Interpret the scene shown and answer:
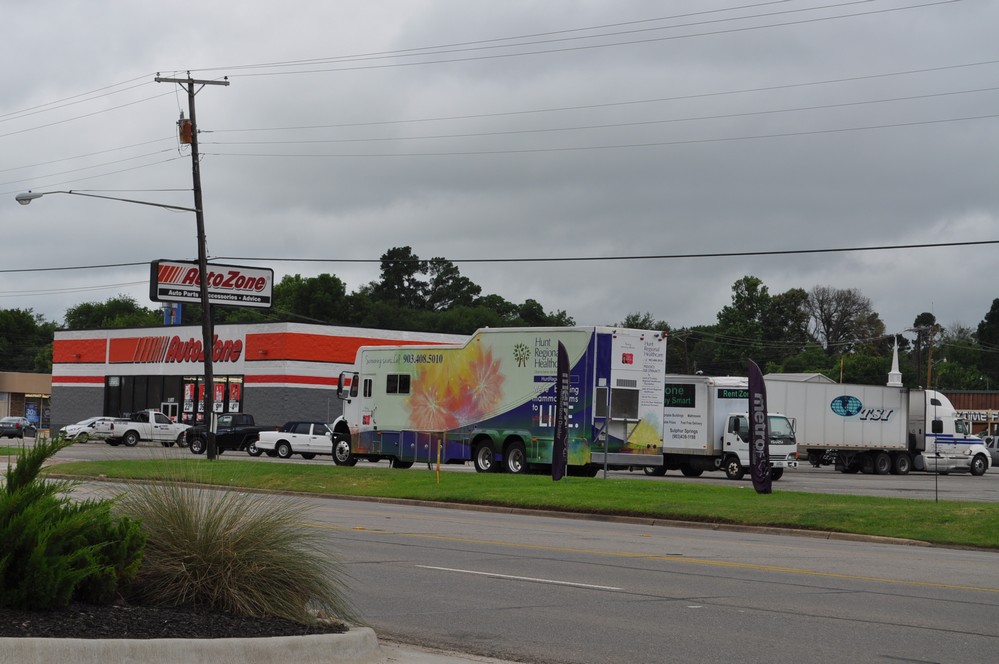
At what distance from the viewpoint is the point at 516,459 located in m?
32.3

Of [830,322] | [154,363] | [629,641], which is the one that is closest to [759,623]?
[629,641]

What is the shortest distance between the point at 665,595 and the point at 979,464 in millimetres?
43362

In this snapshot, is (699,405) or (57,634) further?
(699,405)

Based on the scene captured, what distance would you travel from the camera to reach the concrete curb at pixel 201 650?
21.3ft

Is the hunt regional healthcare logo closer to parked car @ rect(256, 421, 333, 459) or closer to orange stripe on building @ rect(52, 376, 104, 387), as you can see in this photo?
parked car @ rect(256, 421, 333, 459)

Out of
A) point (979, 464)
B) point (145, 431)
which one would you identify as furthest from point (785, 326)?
point (145, 431)

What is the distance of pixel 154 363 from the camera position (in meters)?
64.5

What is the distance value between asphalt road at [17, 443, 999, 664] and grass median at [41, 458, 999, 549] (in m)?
1.33

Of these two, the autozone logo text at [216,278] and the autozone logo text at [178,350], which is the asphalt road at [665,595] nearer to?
the autozone logo text at [216,278]

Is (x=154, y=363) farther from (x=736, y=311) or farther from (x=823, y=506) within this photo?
(x=736, y=311)

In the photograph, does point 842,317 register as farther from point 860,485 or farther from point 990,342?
point 860,485

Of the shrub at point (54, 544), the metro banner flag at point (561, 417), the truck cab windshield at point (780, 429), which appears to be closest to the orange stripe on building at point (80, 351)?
the truck cab windshield at point (780, 429)

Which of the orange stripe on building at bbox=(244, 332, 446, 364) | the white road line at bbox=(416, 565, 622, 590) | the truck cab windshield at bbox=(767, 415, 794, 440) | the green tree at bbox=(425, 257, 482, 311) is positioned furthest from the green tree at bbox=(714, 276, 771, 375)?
the white road line at bbox=(416, 565, 622, 590)

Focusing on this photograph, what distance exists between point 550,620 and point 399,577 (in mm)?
3181
